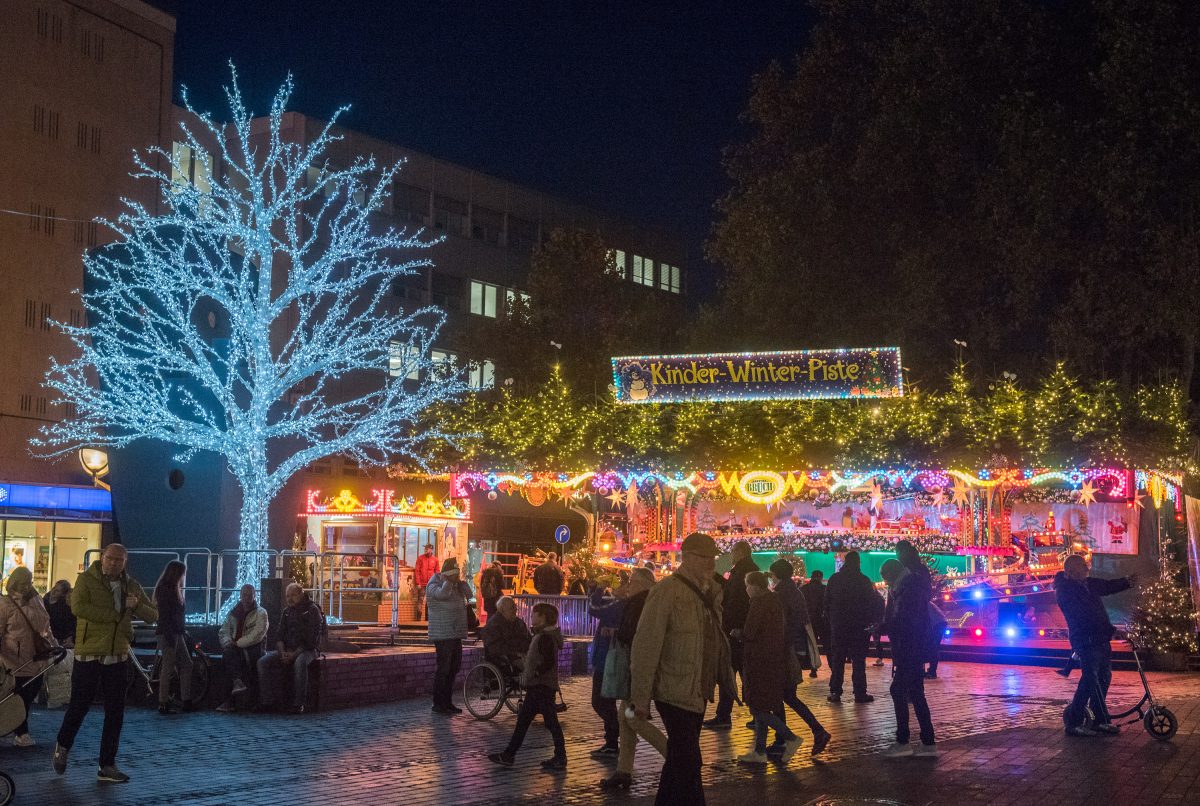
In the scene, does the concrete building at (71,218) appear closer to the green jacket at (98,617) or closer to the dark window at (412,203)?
the dark window at (412,203)

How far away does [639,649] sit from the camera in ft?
22.7

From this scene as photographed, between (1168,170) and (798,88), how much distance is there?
8.63 meters

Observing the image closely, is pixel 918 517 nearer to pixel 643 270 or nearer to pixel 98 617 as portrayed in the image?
pixel 98 617

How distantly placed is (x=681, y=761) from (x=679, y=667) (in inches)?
18.7

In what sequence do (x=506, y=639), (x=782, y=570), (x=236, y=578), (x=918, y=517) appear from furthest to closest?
(x=918, y=517) → (x=236, y=578) → (x=782, y=570) → (x=506, y=639)

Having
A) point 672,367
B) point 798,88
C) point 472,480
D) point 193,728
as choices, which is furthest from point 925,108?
point 193,728

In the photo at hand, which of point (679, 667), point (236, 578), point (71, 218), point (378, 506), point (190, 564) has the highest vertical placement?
point (71, 218)

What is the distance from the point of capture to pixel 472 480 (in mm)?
24703

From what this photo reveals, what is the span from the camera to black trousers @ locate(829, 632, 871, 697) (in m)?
15.3

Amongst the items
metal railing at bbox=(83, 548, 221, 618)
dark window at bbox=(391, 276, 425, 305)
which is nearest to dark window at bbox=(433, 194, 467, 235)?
dark window at bbox=(391, 276, 425, 305)

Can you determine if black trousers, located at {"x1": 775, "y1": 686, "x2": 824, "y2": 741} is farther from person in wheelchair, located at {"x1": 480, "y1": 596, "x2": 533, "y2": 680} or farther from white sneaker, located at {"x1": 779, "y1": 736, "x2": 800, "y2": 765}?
person in wheelchair, located at {"x1": 480, "y1": 596, "x2": 533, "y2": 680}

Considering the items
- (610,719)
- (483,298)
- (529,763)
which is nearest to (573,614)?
(610,719)

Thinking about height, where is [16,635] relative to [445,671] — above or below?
above

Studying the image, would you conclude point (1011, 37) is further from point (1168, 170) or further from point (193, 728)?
point (193, 728)
